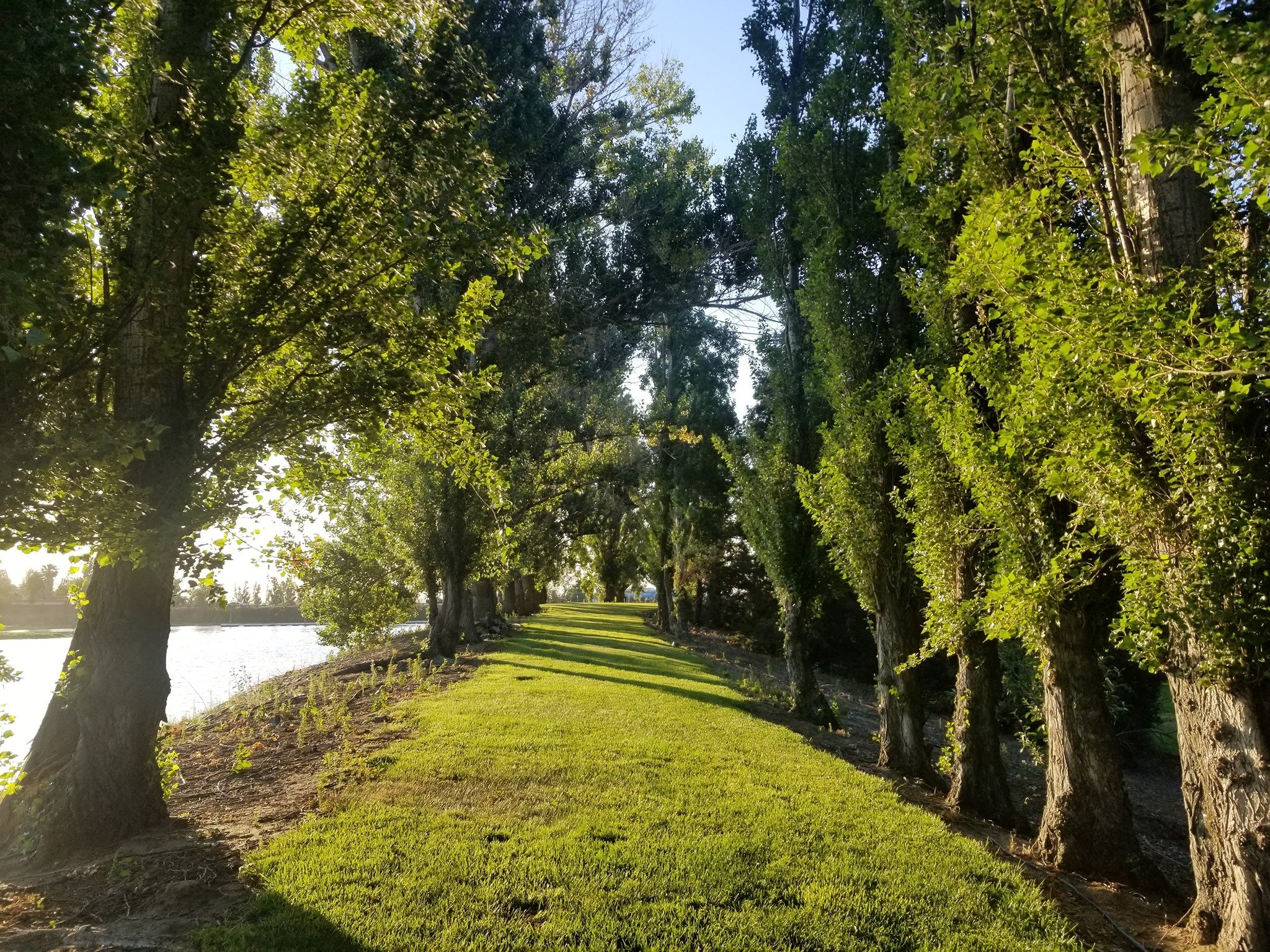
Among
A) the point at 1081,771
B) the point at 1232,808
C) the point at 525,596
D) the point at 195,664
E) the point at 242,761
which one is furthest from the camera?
the point at 525,596

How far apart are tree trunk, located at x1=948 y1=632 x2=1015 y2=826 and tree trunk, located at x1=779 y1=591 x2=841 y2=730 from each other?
5303 mm

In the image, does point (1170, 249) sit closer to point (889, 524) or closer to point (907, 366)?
point (907, 366)

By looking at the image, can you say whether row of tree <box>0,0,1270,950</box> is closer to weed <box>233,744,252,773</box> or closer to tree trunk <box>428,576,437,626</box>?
weed <box>233,744,252,773</box>

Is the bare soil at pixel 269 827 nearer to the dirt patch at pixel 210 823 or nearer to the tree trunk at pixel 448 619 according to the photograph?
the dirt patch at pixel 210 823

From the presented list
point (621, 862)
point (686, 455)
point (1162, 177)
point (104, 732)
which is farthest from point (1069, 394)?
point (686, 455)

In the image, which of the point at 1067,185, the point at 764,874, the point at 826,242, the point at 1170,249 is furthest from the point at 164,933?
the point at 826,242

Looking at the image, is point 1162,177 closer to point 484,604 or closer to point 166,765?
point 166,765

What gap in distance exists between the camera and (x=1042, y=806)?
34.6 feet

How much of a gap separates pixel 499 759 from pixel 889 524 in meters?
6.42

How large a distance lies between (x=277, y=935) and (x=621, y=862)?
2.39 meters

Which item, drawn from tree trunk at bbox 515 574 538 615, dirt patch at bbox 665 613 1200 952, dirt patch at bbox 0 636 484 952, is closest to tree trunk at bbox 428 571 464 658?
dirt patch at bbox 0 636 484 952

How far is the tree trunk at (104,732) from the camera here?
5.52 m

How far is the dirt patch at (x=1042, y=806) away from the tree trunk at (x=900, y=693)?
374mm

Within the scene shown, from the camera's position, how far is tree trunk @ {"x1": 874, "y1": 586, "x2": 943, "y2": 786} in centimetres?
991
